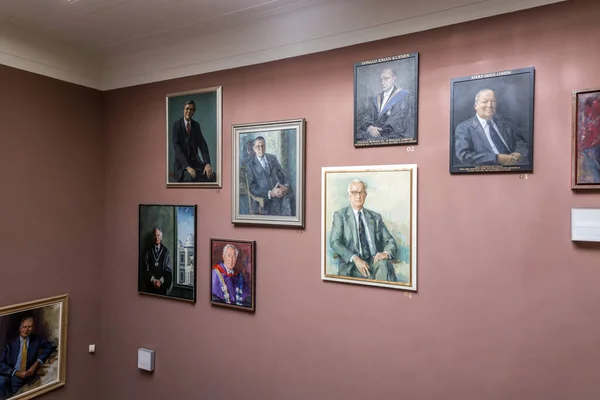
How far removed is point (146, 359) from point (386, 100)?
282cm

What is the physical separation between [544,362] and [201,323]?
2308 millimetres

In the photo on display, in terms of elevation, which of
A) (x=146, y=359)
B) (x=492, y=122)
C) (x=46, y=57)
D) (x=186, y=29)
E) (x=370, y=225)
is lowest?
(x=146, y=359)

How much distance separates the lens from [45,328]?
3.18 metres

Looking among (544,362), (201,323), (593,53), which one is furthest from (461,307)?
(201,323)

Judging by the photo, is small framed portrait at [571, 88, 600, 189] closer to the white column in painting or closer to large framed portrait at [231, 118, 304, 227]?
large framed portrait at [231, 118, 304, 227]

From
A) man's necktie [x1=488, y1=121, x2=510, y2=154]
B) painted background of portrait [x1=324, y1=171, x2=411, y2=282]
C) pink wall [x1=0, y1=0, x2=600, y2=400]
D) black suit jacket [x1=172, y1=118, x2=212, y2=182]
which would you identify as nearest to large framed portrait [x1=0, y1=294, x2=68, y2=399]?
pink wall [x1=0, y1=0, x2=600, y2=400]

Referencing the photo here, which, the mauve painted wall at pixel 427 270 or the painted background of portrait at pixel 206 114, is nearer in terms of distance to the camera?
the mauve painted wall at pixel 427 270

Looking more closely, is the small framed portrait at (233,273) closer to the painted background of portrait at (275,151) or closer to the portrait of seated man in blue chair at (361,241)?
the painted background of portrait at (275,151)

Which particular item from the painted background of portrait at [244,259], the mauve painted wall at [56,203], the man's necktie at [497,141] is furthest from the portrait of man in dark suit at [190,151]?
the man's necktie at [497,141]

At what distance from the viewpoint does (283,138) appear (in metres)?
2.69

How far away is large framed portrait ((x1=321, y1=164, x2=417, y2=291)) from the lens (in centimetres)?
231

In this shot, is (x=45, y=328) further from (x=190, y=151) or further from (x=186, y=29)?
(x=186, y=29)

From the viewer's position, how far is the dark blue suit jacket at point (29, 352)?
2955 mm

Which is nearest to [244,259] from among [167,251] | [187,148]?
[167,251]
